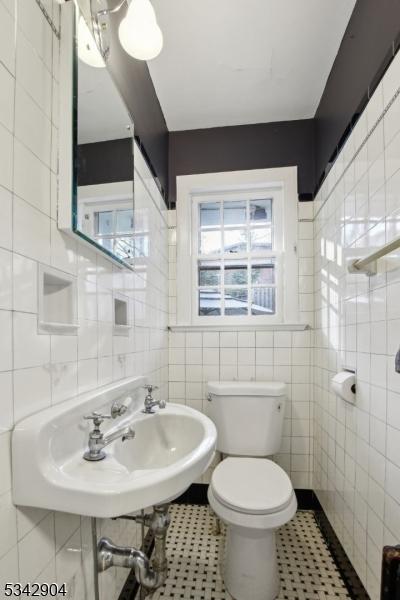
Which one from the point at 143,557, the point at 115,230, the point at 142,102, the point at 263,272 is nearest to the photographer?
the point at 143,557

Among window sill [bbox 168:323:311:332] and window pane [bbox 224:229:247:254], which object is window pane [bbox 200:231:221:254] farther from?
window sill [bbox 168:323:311:332]

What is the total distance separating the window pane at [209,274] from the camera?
2.18 meters

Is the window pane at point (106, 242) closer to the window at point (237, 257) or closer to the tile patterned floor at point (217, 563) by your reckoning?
the window at point (237, 257)

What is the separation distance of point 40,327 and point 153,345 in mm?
1018

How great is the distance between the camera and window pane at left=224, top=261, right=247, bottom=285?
2160 mm

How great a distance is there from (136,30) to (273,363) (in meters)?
1.76

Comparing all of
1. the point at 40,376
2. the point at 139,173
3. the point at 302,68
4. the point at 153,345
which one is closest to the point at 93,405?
→ the point at 40,376

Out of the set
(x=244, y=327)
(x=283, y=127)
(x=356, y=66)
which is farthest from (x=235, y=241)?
(x=356, y=66)

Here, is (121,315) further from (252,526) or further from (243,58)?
(243,58)

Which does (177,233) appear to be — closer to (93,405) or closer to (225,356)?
(225,356)

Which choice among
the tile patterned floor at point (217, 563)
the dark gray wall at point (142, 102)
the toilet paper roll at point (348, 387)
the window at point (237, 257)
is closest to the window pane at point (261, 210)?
the window at point (237, 257)

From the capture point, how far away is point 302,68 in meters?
1.71

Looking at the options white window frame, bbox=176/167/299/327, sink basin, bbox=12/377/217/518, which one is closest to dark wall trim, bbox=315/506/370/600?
sink basin, bbox=12/377/217/518

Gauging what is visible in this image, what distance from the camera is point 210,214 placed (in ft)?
7.32
